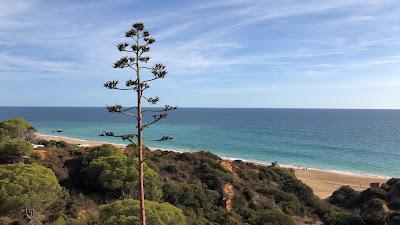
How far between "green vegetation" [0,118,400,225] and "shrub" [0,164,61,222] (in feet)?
0.12

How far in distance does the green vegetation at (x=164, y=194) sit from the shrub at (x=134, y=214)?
34mm

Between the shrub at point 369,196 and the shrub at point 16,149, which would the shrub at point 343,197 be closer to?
the shrub at point 369,196

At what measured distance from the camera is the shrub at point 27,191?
51.1 ft

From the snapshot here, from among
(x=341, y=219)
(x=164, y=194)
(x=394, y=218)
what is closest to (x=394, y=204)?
(x=394, y=218)

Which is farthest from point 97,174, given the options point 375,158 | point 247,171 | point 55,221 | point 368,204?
point 375,158

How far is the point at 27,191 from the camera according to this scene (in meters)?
16.0

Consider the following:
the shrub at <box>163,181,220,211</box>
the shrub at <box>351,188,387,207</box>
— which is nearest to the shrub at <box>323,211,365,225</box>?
the shrub at <box>351,188,387,207</box>

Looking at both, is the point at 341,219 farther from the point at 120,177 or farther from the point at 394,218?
the point at 120,177

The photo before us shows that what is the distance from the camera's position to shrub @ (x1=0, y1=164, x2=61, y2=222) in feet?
51.1

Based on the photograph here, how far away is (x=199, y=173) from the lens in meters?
27.4

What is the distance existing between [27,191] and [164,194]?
7.61 metres

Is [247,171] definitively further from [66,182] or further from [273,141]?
[273,141]

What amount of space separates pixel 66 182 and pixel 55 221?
493 cm

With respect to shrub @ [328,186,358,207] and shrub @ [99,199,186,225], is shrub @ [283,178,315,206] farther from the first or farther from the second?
shrub @ [99,199,186,225]
